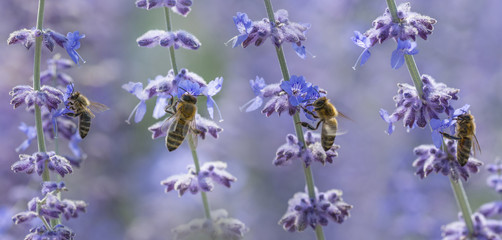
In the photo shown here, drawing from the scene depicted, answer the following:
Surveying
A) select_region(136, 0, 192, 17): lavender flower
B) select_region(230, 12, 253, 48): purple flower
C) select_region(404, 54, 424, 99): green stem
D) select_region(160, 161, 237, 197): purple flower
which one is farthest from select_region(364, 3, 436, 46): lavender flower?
select_region(160, 161, 237, 197): purple flower

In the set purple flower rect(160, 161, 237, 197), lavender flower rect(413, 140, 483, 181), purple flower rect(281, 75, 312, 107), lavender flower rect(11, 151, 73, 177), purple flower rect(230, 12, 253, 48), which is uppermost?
purple flower rect(230, 12, 253, 48)

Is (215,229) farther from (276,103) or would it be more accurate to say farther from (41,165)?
(41,165)

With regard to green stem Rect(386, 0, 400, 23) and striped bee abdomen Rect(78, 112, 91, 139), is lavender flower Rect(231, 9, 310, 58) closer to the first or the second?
green stem Rect(386, 0, 400, 23)

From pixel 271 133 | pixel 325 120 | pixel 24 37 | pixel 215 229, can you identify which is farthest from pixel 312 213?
pixel 271 133

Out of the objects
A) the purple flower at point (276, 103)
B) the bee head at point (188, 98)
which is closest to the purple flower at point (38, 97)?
the bee head at point (188, 98)

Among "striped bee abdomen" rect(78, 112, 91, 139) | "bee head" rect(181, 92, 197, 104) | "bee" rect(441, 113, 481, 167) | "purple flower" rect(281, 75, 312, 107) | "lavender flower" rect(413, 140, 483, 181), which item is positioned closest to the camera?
"purple flower" rect(281, 75, 312, 107)

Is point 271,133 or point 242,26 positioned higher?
point 271,133
